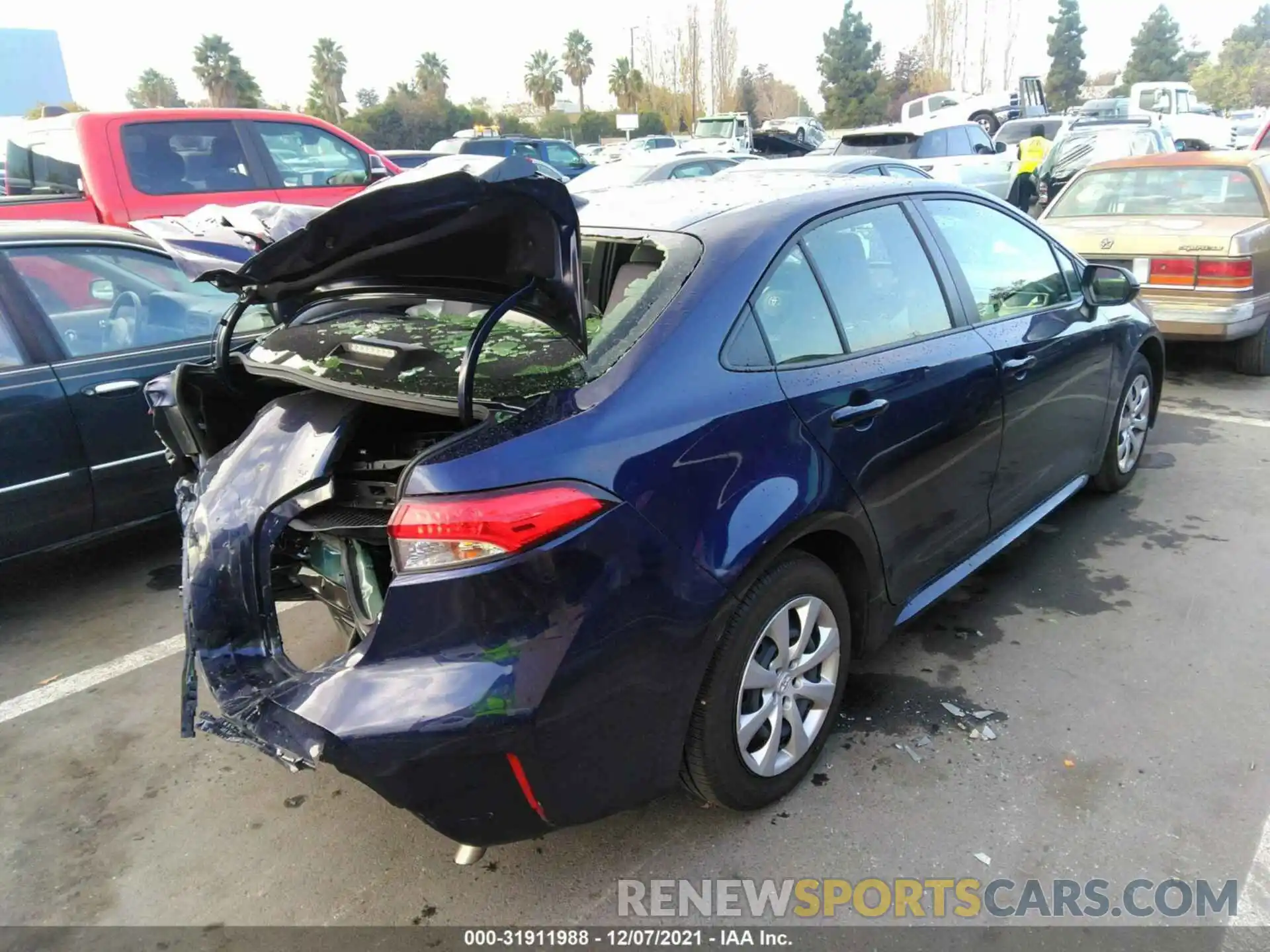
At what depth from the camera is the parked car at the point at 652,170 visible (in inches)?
437

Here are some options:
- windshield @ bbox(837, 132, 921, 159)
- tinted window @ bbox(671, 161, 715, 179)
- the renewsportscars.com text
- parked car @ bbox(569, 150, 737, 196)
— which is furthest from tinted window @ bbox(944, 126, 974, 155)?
the renewsportscars.com text

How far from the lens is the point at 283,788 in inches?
108

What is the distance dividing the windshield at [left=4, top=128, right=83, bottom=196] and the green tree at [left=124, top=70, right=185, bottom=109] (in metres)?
55.6

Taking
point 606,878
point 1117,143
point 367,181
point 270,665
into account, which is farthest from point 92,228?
point 1117,143

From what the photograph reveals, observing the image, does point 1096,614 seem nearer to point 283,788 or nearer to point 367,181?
point 283,788

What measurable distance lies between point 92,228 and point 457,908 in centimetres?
366

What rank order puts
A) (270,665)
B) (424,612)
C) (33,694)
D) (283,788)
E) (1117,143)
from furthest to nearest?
(1117,143)
(33,694)
(283,788)
(270,665)
(424,612)

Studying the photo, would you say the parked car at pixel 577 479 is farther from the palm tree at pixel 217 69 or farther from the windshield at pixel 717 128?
the palm tree at pixel 217 69

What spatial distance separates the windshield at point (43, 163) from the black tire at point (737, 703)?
6976mm

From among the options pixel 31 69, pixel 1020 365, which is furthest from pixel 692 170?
pixel 31 69

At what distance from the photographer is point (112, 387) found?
3.85 meters

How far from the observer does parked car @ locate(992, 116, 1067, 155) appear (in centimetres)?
1897

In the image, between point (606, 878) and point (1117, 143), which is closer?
point (606, 878)

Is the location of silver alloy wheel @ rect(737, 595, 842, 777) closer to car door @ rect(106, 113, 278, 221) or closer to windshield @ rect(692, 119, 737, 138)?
car door @ rect(106, 113, 278, 221)
